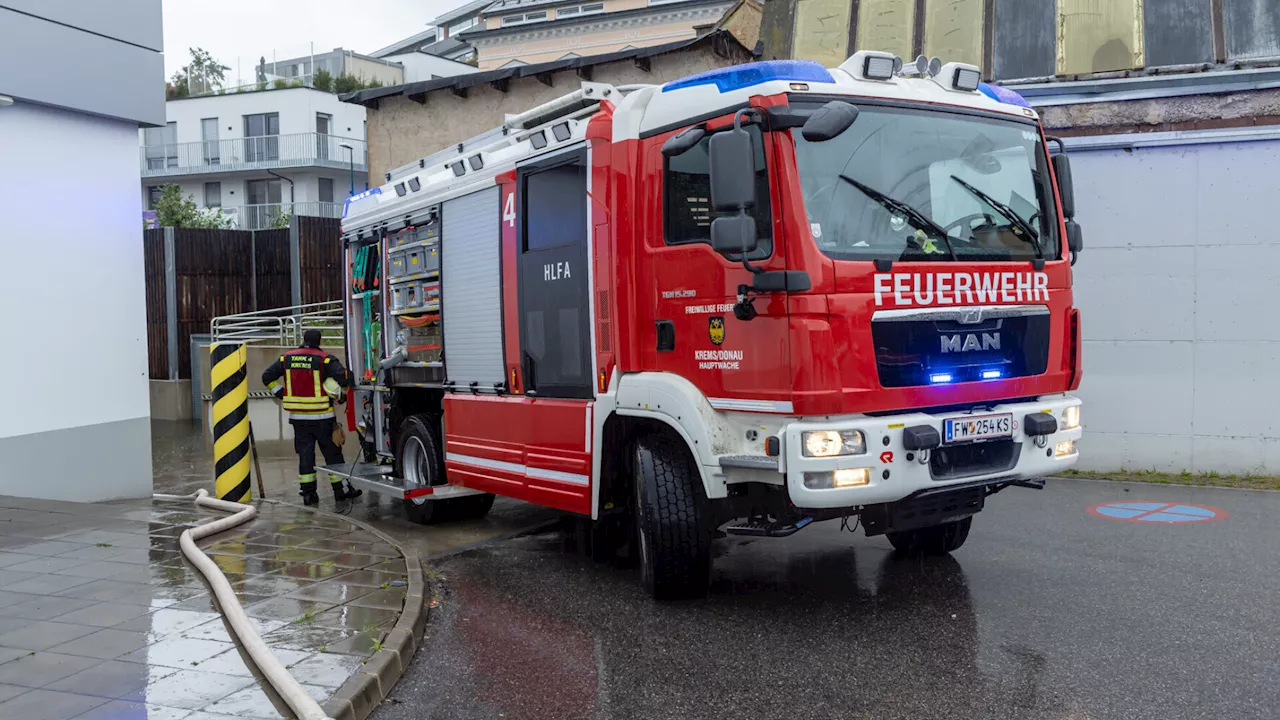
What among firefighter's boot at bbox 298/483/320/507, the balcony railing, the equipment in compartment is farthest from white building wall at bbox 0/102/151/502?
the balcony railing

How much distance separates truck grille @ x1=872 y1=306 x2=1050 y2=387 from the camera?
5762 mm

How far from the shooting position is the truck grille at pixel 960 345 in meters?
5.76

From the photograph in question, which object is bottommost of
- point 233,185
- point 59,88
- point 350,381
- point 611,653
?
point 611,653

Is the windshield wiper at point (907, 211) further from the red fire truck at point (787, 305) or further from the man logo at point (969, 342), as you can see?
the man logo at point (969, 342)

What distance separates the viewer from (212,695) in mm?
4707

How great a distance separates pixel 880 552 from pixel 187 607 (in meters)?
4.47

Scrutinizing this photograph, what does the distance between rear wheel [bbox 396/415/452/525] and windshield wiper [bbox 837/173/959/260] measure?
488cm

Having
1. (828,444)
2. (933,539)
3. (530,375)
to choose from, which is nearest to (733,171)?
(828,444)

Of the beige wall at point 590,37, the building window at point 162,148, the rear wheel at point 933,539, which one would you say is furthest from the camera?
the building window at point 162,148

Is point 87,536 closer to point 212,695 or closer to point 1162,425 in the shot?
point 212,695

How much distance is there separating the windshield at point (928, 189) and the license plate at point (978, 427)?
88 centimetres

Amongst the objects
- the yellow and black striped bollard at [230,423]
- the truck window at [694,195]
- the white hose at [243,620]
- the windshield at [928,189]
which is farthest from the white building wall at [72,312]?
the windshield at [928,189]

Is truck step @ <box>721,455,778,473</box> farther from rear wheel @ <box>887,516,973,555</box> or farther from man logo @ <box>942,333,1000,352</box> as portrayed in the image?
rear wheel @ <box>887,516,973,555</box>

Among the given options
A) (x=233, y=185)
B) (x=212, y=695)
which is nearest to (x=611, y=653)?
(x=212, y=695)
